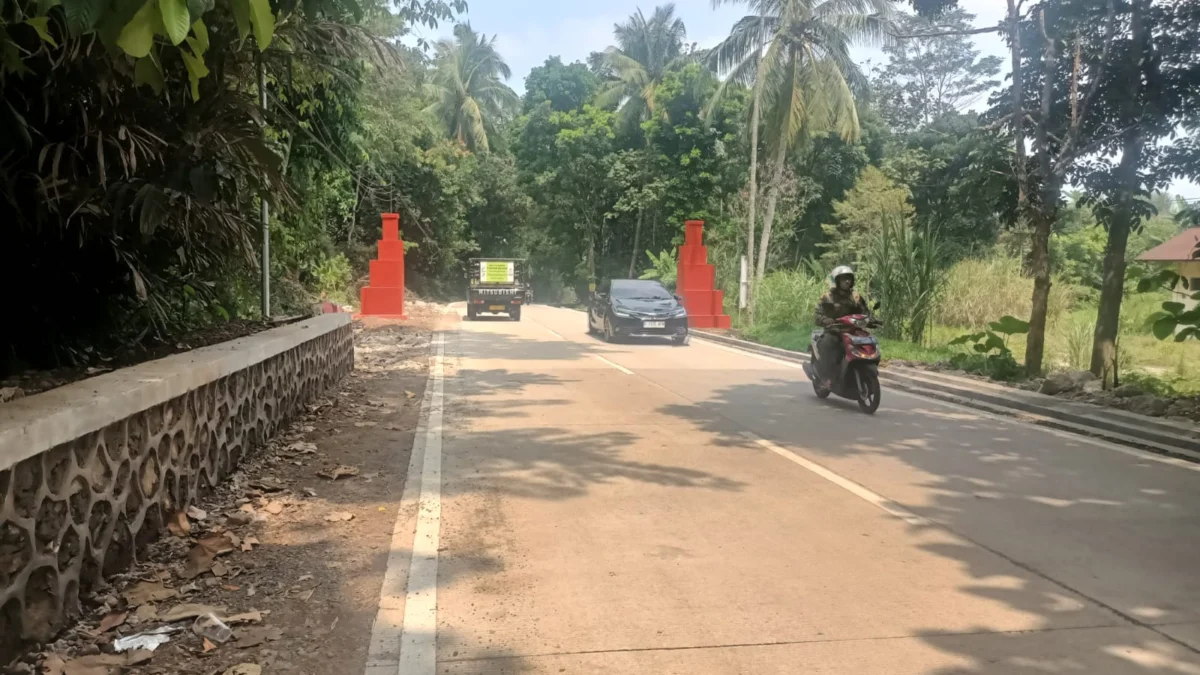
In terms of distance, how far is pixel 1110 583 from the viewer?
15.7 ft

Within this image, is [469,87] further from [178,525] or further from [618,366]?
[178,525]

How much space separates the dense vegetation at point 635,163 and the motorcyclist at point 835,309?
3186 mm

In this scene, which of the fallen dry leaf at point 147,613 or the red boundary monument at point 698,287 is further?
the red boundary monument at point 698,287

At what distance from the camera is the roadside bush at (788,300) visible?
77.5 feet

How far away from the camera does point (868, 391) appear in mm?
10656

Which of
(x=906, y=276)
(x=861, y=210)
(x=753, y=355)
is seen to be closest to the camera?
(x=906, y=276)

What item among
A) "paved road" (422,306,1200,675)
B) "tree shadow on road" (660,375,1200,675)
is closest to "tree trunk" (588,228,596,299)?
"tree shadow on road" (660,375,1200,675)

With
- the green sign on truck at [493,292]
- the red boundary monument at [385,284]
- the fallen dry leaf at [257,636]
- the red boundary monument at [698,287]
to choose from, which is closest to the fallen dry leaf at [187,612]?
the fallen dry leaf at [257,636]

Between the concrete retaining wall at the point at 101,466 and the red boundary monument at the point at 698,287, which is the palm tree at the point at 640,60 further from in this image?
the concrete retaining wall at the point at 101,466

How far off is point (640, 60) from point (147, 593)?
43.7 m

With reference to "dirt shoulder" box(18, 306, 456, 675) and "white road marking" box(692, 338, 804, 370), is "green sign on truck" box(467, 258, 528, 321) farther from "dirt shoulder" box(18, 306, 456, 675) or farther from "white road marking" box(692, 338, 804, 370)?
"dirt shoulder" box(18, 306, 456, 675)

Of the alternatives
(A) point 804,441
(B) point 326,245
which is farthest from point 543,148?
(A) point 804,441

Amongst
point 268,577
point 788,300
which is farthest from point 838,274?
point 788,300

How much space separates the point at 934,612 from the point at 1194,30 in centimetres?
1051
